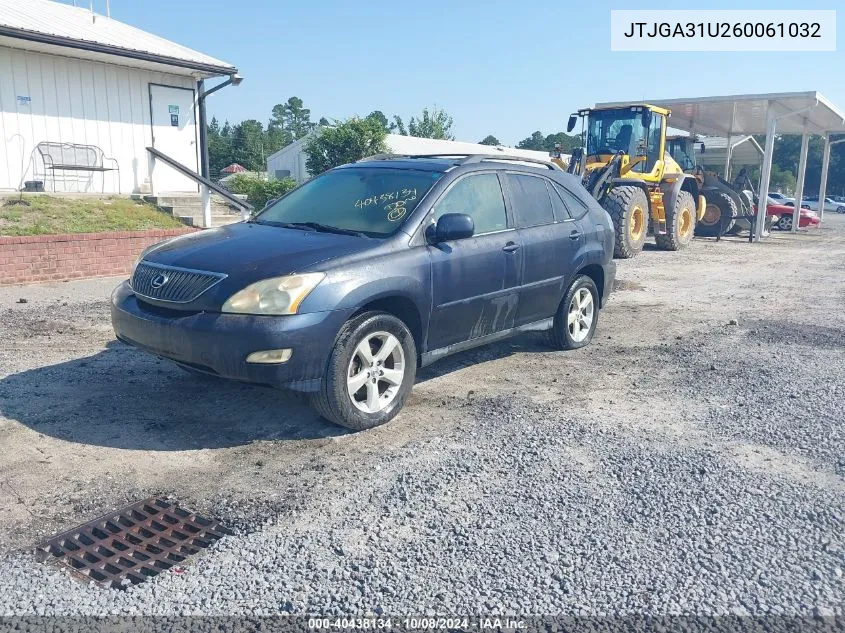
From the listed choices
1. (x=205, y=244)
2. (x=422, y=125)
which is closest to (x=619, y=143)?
(x=205, y=244)

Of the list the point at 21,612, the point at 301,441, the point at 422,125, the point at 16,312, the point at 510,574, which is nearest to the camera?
the point at 21,612

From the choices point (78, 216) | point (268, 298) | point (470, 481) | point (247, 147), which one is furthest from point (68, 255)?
point (247, 147)

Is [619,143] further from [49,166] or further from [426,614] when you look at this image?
[426,614]

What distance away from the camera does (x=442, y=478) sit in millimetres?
3969

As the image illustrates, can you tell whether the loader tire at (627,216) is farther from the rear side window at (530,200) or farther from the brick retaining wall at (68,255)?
the brick retaining wall at (68,255)

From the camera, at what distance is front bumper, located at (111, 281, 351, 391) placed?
13.6 ft

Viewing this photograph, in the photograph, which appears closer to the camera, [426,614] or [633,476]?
[426,614]

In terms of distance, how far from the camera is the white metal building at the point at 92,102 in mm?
13477

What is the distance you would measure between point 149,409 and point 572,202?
4.13 metres

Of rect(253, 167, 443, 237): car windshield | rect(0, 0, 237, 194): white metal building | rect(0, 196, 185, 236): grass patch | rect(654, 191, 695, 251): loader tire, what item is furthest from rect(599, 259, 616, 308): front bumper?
rect(0, 0, 237, 194): white metal building

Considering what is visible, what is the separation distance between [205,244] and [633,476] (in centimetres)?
317

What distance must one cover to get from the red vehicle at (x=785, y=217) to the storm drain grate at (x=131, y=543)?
91.4ft

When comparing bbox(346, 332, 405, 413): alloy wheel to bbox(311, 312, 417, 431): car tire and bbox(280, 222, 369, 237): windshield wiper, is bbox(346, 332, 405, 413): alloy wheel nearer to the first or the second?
bbox(311, 312, 417, 431): car tire

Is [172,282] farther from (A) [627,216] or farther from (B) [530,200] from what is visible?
(A) [627,216]
